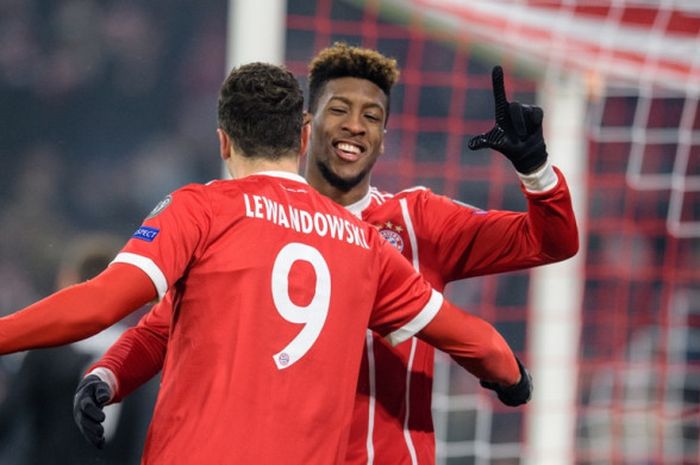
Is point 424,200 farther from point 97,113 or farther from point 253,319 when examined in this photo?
point 97,113

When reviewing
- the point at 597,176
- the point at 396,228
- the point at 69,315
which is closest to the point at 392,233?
the point at 396,228

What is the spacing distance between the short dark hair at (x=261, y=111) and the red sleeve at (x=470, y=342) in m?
0.52

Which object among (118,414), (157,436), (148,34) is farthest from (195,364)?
(148,34)

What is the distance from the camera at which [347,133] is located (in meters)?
3.19

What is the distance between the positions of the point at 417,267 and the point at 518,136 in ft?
1.71

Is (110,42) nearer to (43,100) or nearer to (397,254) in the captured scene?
(43,100)

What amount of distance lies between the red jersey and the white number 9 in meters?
0.46

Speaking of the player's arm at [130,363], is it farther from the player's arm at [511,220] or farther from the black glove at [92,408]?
the player's arm at [511,220]

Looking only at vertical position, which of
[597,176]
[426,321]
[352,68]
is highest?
[352,68]

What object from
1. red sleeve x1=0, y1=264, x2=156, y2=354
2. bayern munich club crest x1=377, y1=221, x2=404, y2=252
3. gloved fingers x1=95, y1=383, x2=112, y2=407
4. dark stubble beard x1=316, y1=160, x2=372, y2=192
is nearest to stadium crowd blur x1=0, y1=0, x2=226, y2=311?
dark stubble beard x1=316, y1=160, x2=372, y2=192

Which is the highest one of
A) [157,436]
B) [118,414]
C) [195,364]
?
→ [195,364]

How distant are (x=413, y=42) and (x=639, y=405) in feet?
10.3

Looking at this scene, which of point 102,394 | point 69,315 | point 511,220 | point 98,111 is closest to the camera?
point 69,315

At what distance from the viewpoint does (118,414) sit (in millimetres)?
4824
